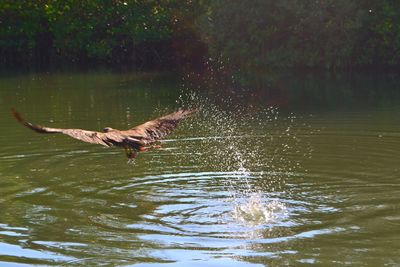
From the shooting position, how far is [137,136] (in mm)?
8820

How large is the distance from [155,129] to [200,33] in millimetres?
27303

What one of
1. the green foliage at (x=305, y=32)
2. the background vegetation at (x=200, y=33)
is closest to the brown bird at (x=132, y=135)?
the green foliage at (x=305, y=32)

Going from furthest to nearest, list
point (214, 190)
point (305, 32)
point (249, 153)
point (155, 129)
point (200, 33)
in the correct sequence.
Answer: point (200, 33) → point (305, 32) → point (249, 153) → point (214, 190) → point (155, 129)

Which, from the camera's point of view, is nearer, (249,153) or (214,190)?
(214,190)

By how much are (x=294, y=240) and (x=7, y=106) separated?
14.7 meters

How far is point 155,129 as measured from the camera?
364 inches

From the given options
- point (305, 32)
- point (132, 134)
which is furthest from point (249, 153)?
point (305, 32)

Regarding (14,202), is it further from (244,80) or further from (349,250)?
(244,80)

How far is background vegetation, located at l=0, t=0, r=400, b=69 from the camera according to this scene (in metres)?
32.0

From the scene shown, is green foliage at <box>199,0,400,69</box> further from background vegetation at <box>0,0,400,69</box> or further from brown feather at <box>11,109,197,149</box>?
brown feather at <box>11,109,197,149</box>

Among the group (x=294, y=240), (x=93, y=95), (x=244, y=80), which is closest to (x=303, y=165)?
(x=294, y=240)

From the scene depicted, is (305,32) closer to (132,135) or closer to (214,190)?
(214,190)

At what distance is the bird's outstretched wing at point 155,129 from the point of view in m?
8.87

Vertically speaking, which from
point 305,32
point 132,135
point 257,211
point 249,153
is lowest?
point 257,211
